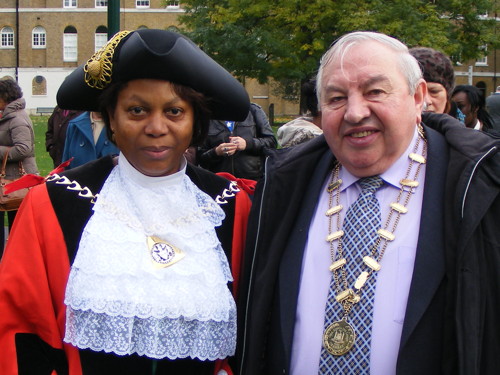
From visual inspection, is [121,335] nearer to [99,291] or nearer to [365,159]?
[99,291]

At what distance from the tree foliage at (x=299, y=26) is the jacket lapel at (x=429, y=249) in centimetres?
1926

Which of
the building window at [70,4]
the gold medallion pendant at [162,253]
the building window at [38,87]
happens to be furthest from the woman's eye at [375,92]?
the building window at [70,4]

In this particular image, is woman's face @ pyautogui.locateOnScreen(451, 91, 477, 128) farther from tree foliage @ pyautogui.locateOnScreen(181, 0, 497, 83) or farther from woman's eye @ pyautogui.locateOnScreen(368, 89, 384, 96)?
tree foliage @ pyautogui.locateOnScreen(181, 0, 497, 83)

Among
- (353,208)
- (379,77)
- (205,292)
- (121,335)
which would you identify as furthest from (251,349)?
(379,77)

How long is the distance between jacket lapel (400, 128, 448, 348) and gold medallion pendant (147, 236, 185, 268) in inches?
35.5

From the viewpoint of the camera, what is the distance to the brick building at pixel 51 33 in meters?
48.5

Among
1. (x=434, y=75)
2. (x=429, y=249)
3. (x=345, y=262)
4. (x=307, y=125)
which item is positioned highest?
(x=434, y=75)

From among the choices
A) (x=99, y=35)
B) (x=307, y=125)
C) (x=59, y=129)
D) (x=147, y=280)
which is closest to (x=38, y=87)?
(x=99, y=35)

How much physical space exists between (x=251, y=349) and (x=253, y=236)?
419 millimetres

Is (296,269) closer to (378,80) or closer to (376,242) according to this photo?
(376,242)

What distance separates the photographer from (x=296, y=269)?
7.96 ft

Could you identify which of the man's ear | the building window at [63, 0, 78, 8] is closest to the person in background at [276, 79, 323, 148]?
the man's ear

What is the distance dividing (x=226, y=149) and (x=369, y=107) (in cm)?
343

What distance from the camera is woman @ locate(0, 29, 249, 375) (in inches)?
97.6
